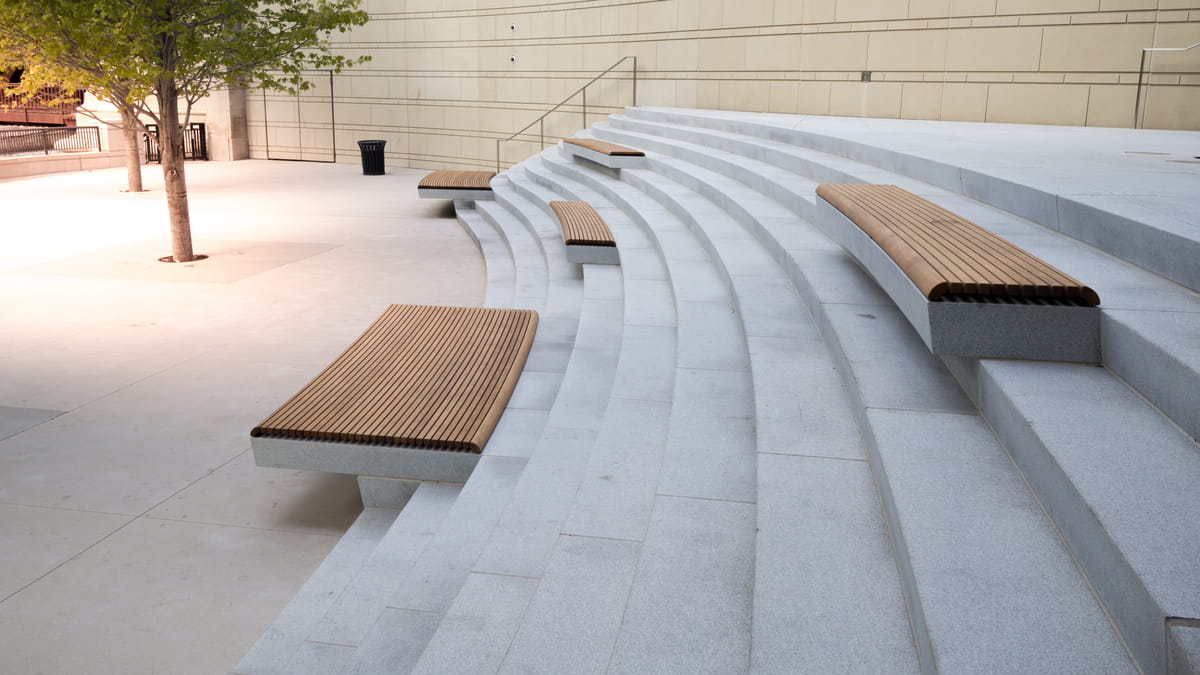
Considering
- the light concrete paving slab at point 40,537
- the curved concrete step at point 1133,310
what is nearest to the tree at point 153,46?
the light concrete paving slab at point 40,537

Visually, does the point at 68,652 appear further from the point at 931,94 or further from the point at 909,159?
the point at 931,94

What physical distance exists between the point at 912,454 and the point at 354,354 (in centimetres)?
408

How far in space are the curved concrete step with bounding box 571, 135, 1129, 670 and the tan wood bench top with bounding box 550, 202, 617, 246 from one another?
14.7 feet

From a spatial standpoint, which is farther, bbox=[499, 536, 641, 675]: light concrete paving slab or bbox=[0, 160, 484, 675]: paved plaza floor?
bbox=[0, 160, 484, 675]: paved plaza floor

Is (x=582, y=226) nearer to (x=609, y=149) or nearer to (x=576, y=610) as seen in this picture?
(x=609, y=149)

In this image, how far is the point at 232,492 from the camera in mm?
5227

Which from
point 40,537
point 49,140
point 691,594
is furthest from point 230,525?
point 49,140

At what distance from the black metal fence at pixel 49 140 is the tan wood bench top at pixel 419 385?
1854 centimetres

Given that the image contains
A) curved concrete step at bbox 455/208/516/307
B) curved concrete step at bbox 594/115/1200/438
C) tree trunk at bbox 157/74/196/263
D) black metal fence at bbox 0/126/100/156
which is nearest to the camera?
curved concrete step at bbox 594/115/1200/438

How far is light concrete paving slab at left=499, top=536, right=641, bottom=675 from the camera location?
103 inches

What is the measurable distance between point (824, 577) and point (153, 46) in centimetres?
1046

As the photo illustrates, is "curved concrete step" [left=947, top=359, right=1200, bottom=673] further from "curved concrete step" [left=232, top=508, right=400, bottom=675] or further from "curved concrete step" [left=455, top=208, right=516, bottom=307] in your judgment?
"curved concrete step" [left=455, top=208, right=516, bottom=307]

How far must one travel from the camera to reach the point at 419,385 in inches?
217

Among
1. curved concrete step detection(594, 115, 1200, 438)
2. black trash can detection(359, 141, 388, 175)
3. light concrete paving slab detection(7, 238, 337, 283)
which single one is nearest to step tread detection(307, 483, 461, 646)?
curved concrete step detection(594, 115, 1200, 438)
